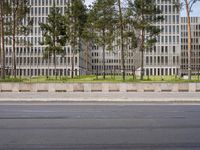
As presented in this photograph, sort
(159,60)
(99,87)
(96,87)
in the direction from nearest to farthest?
(99,87), (96,87), (159,60)

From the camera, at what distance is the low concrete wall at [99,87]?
3322cm

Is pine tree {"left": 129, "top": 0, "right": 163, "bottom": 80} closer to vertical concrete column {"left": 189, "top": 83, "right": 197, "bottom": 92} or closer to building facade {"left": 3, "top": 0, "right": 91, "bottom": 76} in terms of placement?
vertical concrete column {"left": 189, "top": 83, "right": 197, "bottom": 92}

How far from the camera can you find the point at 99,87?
34125 mm

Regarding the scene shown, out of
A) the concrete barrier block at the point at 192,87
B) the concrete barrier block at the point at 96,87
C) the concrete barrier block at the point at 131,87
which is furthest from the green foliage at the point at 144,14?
the concrete barrier block at the point at 192,87

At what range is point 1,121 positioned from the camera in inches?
541

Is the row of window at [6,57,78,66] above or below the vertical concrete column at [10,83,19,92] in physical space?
above

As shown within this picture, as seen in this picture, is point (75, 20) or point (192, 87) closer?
point (192, 87)

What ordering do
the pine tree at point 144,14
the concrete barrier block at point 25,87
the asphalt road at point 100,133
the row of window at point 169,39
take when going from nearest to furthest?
the asphalt road at point 100,133
the concrete barrier block at point 25,87
the pine tree at point 144,14
the row of window at point 169,39

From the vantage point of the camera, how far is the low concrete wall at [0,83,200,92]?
1308 inches

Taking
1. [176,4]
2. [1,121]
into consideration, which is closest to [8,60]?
[176,4]

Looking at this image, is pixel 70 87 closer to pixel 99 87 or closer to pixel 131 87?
pixel 99 87

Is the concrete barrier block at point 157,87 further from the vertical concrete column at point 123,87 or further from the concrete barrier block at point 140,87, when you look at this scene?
the vertical concrete column at point 123,87

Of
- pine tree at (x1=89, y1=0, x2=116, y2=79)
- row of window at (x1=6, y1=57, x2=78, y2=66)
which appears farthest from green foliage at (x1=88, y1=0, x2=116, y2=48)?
row of window at (x1=6, y1=57, x2=78, y2=66)

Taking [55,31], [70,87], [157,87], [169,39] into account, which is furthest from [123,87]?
[169,39]
